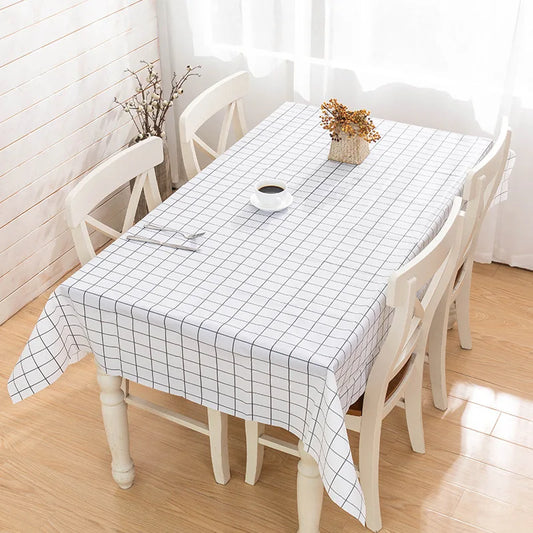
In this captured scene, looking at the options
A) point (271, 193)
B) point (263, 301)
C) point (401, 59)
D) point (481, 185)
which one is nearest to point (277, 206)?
point (271, 193)

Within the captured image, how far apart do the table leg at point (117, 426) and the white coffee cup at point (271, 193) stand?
0.62 metres

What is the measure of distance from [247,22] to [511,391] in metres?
1.74

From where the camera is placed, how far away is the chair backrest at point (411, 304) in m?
1.78

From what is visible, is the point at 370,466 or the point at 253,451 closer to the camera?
the point at 370,466

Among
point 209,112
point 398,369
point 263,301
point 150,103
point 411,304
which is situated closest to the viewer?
point 411,304

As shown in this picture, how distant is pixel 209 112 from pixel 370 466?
4.21 ft

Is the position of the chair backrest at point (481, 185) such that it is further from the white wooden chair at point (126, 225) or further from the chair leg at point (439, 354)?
the white wooden chair at point (126, 225)

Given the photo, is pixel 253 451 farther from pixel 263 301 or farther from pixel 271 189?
pixel 271 189

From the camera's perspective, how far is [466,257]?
256 centimetres

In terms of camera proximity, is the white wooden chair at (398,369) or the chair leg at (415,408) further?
the chair leg at (415,408)

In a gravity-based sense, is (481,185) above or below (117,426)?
above

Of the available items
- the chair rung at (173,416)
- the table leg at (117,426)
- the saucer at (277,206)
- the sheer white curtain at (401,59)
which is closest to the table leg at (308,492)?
the chair rung at (173,416)

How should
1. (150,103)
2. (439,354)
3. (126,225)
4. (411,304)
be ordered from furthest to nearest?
(150,103), (439,354), (126,225), (411,304)

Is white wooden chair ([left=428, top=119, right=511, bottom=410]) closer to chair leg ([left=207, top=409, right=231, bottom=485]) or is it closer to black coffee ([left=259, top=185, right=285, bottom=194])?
black coffee ([left=259, top=185, right=285, bottom=194])
